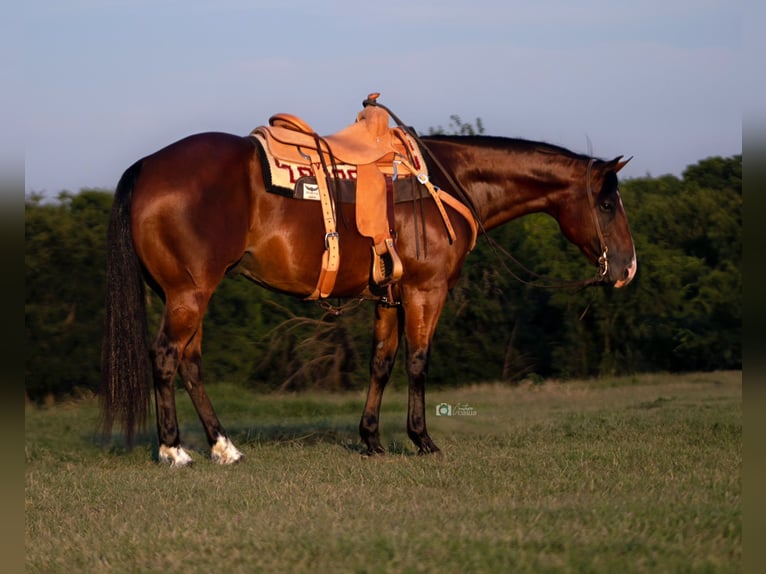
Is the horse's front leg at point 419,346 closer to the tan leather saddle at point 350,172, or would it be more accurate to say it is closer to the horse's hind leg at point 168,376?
the tan leather saddle at point 350,172

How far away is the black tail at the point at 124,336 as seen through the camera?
7273 mm

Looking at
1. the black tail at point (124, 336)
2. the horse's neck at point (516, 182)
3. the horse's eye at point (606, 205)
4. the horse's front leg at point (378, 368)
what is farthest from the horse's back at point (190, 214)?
the horse's eye at point (606, 205)

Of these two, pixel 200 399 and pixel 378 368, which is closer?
pixel 200 399

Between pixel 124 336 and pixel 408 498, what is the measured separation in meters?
2.64

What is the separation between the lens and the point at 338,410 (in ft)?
39.8

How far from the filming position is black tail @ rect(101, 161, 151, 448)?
23.9 ft

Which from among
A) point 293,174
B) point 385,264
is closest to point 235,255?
point 293,174

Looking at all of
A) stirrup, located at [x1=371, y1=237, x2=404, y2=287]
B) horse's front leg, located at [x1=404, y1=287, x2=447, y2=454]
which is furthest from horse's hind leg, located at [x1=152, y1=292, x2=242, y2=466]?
horse's front leg, located at [x1=404, y1=287, x2=447, y2=454]

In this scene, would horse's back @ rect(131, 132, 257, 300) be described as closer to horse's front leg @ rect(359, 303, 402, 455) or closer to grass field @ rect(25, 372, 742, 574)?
horse's front leg @ rect(359, 303, 402, 455)

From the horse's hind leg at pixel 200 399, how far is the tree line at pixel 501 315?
441 cm

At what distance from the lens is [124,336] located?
732 cm

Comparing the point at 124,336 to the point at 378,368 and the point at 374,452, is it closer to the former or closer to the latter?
the point at 378,368
